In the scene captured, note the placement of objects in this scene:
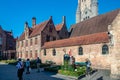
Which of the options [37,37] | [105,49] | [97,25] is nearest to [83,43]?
[105,49]

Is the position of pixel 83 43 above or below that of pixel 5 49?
below

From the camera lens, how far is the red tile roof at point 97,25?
39706 mm

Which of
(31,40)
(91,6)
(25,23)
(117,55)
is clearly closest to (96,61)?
(117,55)

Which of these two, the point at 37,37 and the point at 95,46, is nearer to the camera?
the point at 95,46

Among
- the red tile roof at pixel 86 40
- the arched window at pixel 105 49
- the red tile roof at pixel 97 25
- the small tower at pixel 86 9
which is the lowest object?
the arched window at pixel 105 49

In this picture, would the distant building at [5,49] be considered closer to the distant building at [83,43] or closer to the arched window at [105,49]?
the distant building at [83,43]

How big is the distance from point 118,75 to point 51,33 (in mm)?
28657

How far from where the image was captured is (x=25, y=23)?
55.6m

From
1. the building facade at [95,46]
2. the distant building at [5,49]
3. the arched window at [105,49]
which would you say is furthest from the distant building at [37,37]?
the arched window at [105,49]

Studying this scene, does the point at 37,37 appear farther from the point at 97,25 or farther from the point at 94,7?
the point at 94,7

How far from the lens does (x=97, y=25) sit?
→ 42.4 m

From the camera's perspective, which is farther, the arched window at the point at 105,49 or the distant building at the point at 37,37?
the distant building at the point at 37,37

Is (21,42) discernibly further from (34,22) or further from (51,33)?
(51,33)

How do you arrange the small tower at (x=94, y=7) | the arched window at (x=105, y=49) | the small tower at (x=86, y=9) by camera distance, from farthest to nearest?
the small tower at (x=86, y=9), the small tower at (x=94, y=7), the arched window at (x=105, y=49)
